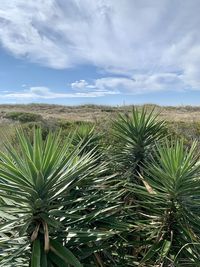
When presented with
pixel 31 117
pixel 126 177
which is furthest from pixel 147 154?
pixel 31 117

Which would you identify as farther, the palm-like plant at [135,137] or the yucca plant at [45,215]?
the palm-like plant at [135,137]

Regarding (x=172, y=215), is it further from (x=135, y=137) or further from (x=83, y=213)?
(x=135, y=137)

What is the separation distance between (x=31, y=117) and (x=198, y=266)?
2217 cm

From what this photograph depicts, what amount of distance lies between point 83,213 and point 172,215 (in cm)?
68

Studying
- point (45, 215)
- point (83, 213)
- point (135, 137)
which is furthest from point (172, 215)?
point (135, 137)

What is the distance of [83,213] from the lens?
2.80 meters

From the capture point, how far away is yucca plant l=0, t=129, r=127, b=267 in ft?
7.69

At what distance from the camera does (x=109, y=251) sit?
2857 mm

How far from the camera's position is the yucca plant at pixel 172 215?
2791 millimetres

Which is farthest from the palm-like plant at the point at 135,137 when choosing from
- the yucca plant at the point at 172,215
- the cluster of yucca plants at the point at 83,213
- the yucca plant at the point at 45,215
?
the yucca plant at the point at 45,215

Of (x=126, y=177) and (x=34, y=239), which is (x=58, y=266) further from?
(x=126, y=177)

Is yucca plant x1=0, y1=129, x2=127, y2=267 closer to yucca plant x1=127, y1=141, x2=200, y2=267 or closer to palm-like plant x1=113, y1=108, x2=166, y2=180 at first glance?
yucca plant x1=127, y1=141, x2=200, y2=267

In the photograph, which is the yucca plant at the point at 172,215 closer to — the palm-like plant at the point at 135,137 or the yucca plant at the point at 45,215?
the yucca plant at the point at 45,215

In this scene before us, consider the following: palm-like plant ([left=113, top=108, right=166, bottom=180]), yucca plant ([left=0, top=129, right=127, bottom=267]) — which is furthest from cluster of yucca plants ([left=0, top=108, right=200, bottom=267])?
palm-like plant ([left=113, top=108, right=166, bottom=180])
